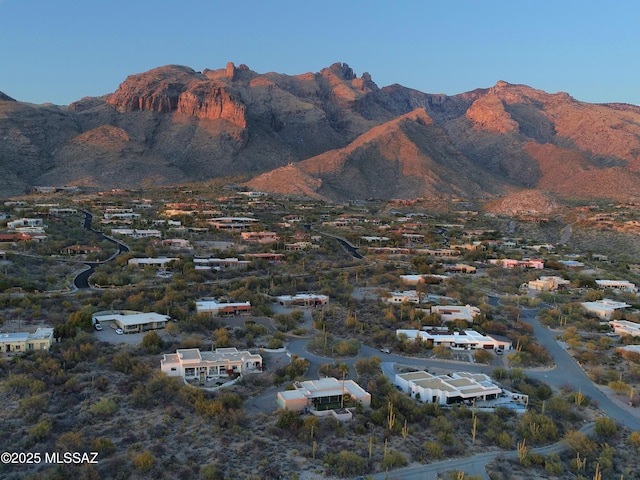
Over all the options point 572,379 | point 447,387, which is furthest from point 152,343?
point 572,379

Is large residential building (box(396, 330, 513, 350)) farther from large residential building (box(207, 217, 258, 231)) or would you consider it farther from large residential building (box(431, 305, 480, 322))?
large residential building (box(207, 217, 258, 231))

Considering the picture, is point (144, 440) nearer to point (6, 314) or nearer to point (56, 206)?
point (6, 314)

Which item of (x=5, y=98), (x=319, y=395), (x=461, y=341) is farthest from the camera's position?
(x=5, y=98)

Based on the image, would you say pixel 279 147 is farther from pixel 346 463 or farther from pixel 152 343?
pixel 346 463

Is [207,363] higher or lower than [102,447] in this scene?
higher

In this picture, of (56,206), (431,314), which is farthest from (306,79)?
(431,314)

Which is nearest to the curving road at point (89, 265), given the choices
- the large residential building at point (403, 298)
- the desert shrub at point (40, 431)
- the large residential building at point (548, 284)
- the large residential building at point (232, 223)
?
the large residential building at point (232, 223)
